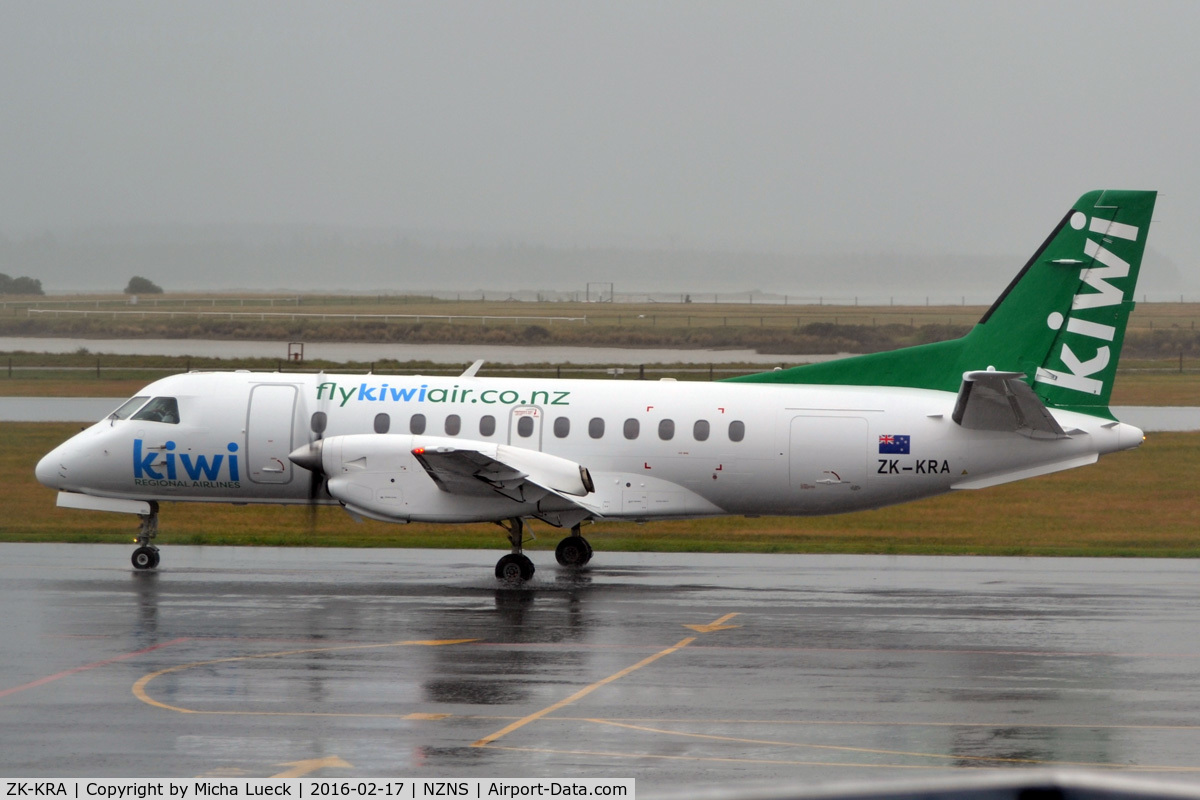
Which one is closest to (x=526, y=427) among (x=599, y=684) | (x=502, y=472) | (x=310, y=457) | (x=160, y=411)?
(x=502, y=472)

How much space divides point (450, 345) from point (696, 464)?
188 feet

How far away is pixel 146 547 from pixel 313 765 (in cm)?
1182

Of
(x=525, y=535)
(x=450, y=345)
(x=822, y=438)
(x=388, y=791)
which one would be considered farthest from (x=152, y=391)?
(x=450, y=345)

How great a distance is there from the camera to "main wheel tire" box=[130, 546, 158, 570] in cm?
2003

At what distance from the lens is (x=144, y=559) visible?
20047 mm

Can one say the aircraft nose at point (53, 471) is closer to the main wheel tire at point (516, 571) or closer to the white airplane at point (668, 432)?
the white airplane at point (668, 432)

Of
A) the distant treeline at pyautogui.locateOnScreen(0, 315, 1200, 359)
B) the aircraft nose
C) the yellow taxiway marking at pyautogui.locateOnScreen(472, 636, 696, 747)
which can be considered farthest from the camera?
the distant treeline at pyautogui.locateOnScreen(0, 315, 1200, 359)

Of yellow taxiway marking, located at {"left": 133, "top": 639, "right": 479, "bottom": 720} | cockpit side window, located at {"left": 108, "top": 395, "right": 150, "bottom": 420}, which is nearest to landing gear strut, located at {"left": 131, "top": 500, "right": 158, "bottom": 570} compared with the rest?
cockpit side window, located at {"left": 108, "top": 395, "right": 150, "bottom": 420}

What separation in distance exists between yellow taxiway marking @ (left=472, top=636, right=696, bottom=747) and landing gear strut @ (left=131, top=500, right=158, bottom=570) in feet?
31.5

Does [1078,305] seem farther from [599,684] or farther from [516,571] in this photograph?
[599,684]

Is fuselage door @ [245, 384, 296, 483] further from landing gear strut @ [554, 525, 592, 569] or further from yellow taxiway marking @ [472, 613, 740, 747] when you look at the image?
yellow taxiway marking @ [472, 613, 740, 747]

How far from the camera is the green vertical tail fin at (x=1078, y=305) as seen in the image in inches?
776

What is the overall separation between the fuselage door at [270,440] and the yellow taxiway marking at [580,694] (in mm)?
8274

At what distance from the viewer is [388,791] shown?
8.82 m
